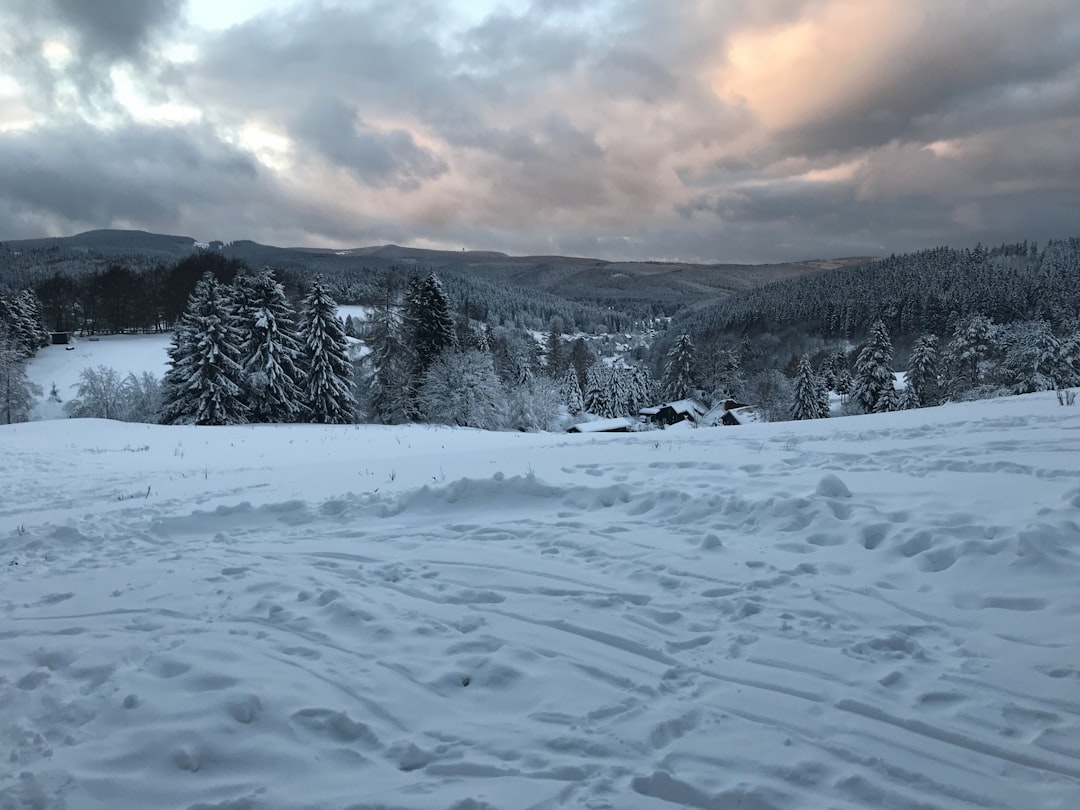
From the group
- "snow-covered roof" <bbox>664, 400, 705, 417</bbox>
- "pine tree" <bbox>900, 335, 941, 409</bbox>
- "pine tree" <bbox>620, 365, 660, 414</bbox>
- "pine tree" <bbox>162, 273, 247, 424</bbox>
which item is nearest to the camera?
"pine tree" <bbox>162, 273, 247, 424</bbox>

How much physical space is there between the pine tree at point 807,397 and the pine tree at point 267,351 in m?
40.7

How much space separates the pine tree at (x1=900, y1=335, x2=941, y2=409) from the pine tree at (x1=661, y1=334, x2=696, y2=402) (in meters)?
30.7

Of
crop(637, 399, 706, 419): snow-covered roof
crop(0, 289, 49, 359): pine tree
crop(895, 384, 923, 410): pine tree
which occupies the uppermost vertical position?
crop(0, 289, 49, 359): pine tree

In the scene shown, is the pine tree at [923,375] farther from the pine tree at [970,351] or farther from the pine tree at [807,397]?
Result: the pine tree at [807,397]

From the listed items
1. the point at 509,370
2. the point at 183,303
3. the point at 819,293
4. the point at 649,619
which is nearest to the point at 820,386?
the point at 509,370

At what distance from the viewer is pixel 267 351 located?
1273 inches

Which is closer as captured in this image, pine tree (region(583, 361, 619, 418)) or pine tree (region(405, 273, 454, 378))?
pine tree (region(405, 273, 454, 378))

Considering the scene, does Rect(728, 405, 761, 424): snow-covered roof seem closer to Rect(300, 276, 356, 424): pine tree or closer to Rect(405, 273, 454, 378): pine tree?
Rect(405, 273, 454, 378): pine tree

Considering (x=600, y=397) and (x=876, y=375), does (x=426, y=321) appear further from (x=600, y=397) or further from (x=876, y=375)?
(x=600, y=397)

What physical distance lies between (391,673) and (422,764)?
35.1 inches

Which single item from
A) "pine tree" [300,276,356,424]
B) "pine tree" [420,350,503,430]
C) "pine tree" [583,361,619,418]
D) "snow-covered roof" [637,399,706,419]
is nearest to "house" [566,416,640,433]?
"pine tree" [420,350,503,430]

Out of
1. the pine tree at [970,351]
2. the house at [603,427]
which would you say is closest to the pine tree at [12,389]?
the house at [603,427]

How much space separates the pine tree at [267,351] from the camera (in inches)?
1268

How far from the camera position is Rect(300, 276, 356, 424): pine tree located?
3362cm
